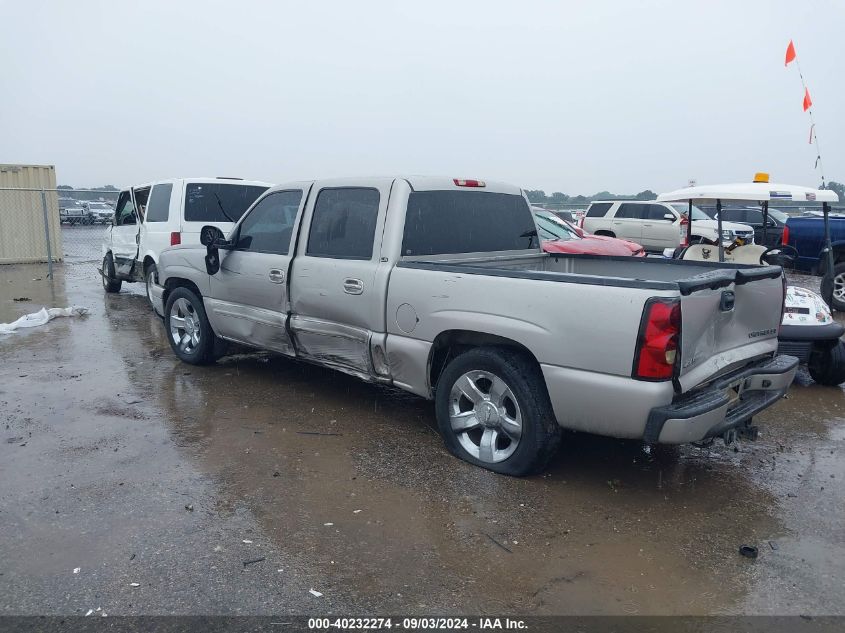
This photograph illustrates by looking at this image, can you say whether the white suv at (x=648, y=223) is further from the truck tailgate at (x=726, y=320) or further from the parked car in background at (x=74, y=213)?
the parked car in background at (x=74, y=213)

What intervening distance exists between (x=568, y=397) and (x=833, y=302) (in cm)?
908

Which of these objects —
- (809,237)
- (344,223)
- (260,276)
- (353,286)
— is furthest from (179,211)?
(809,237)

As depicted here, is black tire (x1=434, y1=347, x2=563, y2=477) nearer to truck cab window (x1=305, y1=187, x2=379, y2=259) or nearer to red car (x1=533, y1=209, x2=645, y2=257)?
truck cab window (x1=305, y1=187, x2=379, y2=259)

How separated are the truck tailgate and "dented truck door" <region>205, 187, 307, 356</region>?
126 inches

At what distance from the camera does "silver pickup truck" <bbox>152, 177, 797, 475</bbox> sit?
366 cm

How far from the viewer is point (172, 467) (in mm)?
4523

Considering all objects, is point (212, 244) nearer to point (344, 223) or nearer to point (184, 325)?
point (184, 325)

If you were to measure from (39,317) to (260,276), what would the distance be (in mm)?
5178

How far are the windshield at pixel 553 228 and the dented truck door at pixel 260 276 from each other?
5.65m

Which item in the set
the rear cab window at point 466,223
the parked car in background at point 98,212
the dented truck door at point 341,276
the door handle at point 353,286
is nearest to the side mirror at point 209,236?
the dented truck door at point 341,276

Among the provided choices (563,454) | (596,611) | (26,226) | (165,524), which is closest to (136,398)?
(165,524)

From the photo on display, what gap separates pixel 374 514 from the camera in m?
3.89

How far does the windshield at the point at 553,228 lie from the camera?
435 inches

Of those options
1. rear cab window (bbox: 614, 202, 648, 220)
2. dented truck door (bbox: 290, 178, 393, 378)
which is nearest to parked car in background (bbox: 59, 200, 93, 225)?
rear cab window (bbox: 614, 202, 648, 220)
